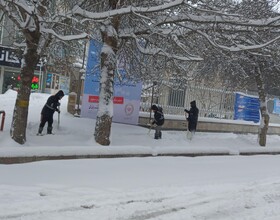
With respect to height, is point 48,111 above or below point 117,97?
below

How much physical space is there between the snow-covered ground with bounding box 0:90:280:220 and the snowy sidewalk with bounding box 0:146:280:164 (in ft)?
0.09

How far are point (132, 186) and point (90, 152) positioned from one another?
8.01 feet

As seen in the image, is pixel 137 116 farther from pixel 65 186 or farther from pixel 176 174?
pixel 65 186

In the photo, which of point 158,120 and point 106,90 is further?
point 158,120

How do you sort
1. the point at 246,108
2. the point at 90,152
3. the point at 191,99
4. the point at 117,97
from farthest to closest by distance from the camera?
the point at 246,108, the point at 191,99, the point at 117,97, the point at 90,152

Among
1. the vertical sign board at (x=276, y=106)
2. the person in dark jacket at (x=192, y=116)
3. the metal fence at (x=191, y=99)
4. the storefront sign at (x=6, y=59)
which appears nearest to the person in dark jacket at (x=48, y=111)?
the metal fence at (x=191, y=99)

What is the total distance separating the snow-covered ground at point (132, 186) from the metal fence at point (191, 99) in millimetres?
5303

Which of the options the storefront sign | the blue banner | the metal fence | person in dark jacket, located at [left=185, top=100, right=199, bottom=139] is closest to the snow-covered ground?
person in dark jacket, located at [left=185, top=100, right=199, bottom=139]

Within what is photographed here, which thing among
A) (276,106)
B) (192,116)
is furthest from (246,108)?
(192,116)

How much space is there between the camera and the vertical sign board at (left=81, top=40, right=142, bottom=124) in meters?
15.9

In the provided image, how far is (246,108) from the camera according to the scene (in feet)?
69.9

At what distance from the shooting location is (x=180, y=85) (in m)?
17.7

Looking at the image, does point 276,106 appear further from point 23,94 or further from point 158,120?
point 23,94

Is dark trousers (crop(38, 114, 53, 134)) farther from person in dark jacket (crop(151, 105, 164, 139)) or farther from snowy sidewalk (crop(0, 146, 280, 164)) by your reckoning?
person in dark jacket (crop(151, 105, 164, 139))
